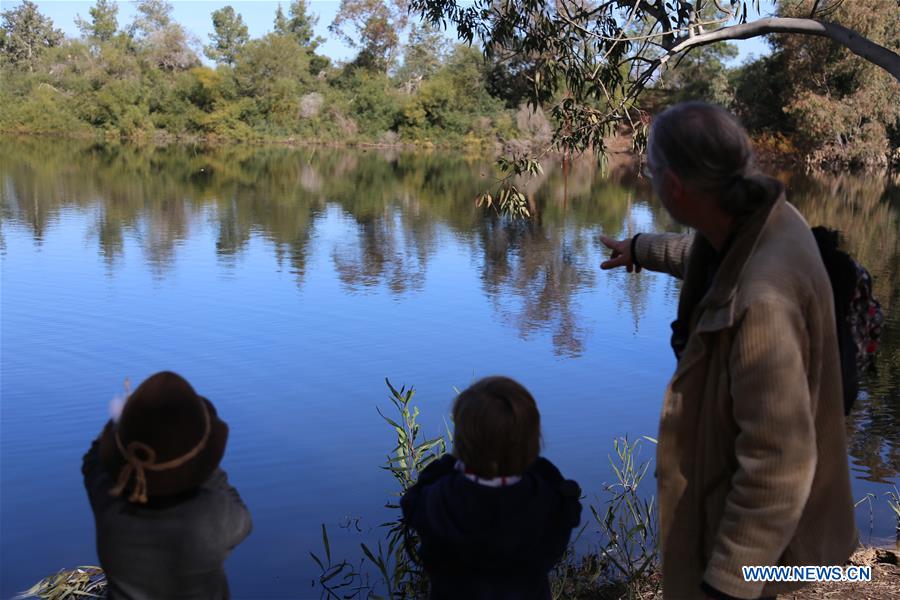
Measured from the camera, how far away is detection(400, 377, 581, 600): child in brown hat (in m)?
1.53

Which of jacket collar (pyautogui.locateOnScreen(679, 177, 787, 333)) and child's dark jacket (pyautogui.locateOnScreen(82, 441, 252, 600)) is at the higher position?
jacket collar (pyautogui.locateOnScreen(679, 177, 787, 333))

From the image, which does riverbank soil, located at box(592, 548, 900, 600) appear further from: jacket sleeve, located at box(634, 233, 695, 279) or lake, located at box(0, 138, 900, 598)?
jacket sleeve, located at box(634, 233, 695, 279)

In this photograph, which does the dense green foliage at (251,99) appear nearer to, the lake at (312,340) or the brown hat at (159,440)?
the lake at (312,340)

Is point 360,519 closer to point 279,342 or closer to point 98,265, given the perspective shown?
point 279,342

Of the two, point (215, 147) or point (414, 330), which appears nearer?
point (414, 330)

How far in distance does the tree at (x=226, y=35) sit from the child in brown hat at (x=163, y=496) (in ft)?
169

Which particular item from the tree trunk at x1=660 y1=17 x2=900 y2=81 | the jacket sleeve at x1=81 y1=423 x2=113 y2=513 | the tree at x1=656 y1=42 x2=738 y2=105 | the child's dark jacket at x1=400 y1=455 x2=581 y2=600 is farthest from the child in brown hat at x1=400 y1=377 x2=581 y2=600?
the tree at x1=656 y1=42 x2=738 y2=105

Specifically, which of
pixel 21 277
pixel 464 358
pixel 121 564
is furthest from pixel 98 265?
pixel 121 564

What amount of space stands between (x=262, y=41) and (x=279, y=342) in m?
37.1

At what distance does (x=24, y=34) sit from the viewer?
53.4m

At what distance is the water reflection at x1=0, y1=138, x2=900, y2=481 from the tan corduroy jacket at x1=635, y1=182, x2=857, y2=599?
425 centimetres

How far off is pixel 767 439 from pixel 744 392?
2.7 inches

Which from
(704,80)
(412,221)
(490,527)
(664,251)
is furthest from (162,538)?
(704,80)

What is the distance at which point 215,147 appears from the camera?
36.3 metres
